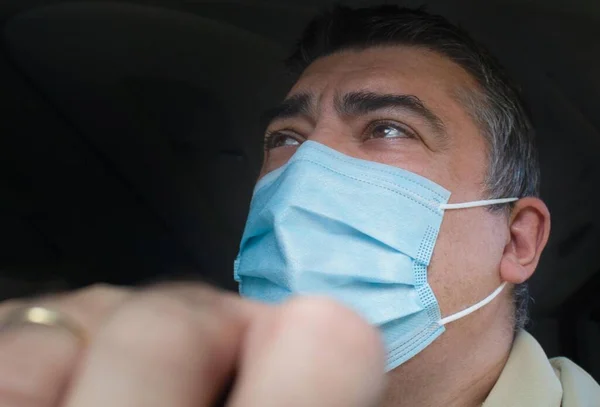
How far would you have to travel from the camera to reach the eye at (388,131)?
990mm

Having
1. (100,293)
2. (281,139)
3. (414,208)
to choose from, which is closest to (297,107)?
(281,139)

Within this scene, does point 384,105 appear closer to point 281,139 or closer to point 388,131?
point 388,131

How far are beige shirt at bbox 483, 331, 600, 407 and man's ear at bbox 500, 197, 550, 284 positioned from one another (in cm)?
13

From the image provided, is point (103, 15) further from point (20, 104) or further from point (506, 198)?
point (506, 198)

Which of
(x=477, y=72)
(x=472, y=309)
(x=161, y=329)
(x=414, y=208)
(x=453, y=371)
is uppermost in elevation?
(x=477, y=72)

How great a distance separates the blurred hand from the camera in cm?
23

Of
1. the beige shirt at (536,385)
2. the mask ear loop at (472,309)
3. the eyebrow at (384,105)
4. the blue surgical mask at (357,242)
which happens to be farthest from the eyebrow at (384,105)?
the beige shirt at (536,385)

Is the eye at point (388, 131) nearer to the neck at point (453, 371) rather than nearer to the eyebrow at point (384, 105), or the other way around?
the eyebrow at point (384, 105)

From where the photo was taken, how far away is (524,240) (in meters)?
1.02

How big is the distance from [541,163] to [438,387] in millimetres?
750

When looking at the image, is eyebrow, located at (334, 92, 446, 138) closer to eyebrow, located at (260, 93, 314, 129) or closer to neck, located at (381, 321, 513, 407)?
eyebrow, located at (260, 93, 314, 129)

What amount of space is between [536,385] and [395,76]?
1.87ft

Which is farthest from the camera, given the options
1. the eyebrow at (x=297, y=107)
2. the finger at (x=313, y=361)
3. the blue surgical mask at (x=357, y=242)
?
the eyebrow at (x=297, y=107)

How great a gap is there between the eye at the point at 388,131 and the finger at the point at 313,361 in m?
0.77
